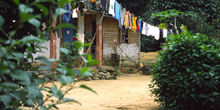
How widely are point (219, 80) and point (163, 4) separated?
1240 centimetres

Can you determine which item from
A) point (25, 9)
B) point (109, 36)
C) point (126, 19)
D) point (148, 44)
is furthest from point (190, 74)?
point (148, 44)

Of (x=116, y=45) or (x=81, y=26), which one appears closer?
(x=81, y=26)

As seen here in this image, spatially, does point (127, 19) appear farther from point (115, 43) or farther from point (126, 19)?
point (115, 43)

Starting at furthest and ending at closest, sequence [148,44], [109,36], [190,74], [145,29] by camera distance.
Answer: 1. [148,44]
2. [109,36]
3. [145,29]
4. [190,74]

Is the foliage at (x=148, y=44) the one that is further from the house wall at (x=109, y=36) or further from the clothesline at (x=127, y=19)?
the house wall at (x=109, y=36)

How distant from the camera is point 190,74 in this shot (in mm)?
3477

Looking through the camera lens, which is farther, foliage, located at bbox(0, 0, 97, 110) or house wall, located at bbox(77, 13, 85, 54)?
house wall, located at bbox(77, 13, 85, 54)

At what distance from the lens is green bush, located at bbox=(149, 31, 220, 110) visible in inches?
133

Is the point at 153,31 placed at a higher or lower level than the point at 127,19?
lower

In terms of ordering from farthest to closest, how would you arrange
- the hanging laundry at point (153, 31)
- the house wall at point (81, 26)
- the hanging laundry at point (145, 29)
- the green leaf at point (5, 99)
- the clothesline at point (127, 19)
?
the hanging laundry at point (153, 31)
the hanging laundry at point (145, 29)
the house wall at point (81, 26)
the clothesline at point (127, 19)
the green leaf at point (5, 99)

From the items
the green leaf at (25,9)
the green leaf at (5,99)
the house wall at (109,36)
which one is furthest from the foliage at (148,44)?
the green leaf at (25,9)

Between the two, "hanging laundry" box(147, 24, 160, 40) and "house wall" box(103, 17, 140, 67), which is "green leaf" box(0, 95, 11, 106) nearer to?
"hanging laundry" box(147, 24, 160, 40)

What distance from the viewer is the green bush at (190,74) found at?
3375 mm

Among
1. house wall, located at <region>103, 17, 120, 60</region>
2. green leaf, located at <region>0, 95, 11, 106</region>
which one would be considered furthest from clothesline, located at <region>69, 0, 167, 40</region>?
Answer: green leaf, located at <region>0, 95, 11, 106</region>
